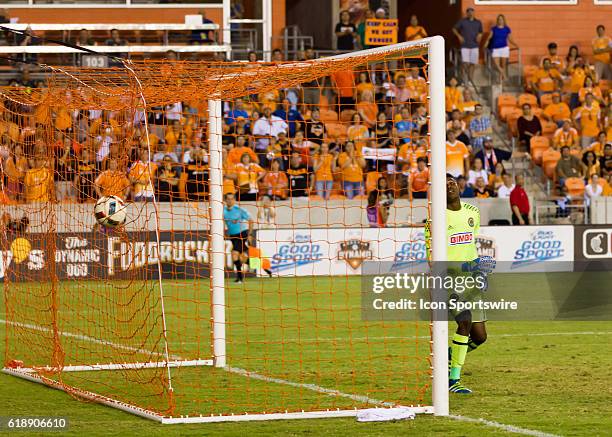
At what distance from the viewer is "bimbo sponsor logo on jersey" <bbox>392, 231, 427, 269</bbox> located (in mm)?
22797

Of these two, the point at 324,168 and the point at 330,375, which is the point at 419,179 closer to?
the point at 324,168

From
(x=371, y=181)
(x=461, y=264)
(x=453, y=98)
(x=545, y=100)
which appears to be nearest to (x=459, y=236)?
(x=461, y=264)

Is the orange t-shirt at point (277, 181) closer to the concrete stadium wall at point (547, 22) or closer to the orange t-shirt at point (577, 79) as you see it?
the orange t-shirt at point (577, 79)

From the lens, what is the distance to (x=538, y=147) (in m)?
28.4

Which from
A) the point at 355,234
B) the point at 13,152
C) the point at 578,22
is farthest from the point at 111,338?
the point at 578,22

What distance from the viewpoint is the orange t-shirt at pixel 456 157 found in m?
25.5

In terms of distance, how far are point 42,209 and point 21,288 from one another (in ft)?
4.62

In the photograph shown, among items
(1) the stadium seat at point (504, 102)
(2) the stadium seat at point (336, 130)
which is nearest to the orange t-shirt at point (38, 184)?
(2) the stadium seat at point (336, 130)

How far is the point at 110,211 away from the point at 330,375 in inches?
105

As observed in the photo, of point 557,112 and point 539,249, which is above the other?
point 557,112

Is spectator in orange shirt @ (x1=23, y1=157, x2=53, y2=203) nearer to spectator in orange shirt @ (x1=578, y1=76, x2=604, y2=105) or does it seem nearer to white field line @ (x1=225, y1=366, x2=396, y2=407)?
white field line @ (x1=225, y1=366, x2=396, y2=407)

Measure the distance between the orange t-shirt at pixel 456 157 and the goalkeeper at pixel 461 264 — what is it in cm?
1537

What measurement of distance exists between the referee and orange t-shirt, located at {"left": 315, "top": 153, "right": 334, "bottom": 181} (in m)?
2.01

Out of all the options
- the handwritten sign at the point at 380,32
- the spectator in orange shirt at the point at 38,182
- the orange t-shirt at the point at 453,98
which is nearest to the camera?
the spectator in orange shirt at the point at 38,182
